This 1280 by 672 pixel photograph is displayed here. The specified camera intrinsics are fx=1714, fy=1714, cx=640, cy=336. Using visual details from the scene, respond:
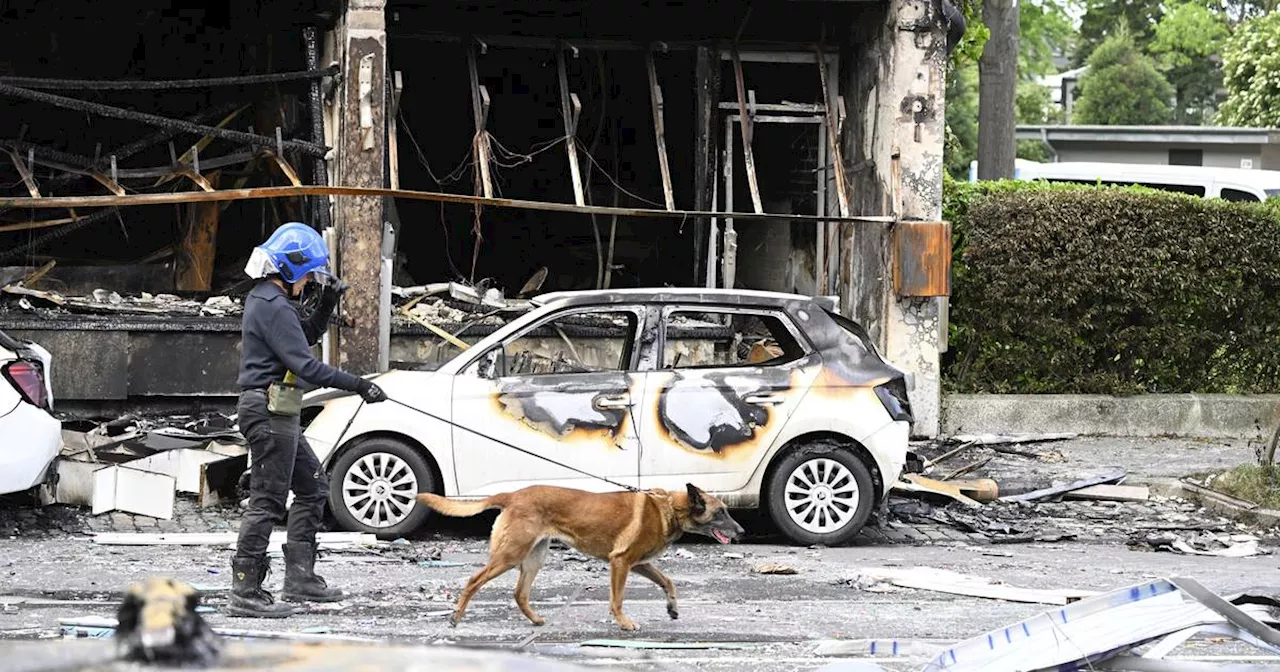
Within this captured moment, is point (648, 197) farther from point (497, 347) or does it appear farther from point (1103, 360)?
point (497, 347)

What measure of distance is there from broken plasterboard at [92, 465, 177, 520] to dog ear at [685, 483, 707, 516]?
4.39 m

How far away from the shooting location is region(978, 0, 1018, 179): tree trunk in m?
21.4

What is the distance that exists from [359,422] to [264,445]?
209cm

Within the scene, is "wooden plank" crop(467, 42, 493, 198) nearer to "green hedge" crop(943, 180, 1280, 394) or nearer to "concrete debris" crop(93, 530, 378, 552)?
"concrete debris" crop(93, 530, 378, 552)

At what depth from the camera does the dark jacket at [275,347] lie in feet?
26.6

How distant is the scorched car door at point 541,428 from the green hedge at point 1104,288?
572 centimetres

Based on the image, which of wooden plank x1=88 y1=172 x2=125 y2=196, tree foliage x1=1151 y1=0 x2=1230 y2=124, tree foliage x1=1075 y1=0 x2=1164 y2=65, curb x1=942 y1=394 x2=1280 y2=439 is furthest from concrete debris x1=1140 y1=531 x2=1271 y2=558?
tree foliage x1=1075 y1=0 x2=1164 y2=65

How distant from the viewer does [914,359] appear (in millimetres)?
14367

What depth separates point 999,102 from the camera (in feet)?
70.7

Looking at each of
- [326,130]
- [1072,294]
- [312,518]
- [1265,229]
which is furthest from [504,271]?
[312,518]

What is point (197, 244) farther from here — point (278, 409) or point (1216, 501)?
point (1216, 501)

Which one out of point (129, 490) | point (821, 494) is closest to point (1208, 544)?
point (821, 494)

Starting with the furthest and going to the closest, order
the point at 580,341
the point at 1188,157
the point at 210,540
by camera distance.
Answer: the point at 1188,157
the point at 580,341
the point at 210,540

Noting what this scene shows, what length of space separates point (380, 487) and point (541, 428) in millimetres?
1026
